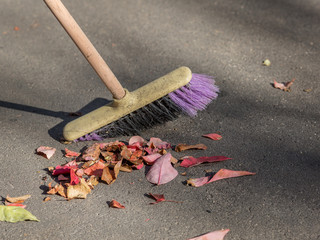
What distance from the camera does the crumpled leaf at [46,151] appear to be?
312 cm

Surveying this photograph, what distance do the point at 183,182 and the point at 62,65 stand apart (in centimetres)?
186

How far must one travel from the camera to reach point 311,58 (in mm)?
4004

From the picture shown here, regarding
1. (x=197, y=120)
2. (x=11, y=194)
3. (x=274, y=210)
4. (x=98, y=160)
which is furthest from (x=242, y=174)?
(x=11, y=194)

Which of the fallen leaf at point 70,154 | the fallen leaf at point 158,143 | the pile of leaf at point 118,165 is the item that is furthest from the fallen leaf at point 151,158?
the fallen leaf at point 70,154

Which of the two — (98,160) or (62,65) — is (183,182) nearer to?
(98,160)

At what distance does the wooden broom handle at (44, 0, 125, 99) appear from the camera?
2920 mm

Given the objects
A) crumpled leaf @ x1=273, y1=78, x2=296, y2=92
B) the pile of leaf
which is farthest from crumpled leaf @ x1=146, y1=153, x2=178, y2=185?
crumpled leaf @ x1=273, y1=78, x2=296, y2=92

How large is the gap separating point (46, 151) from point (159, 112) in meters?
0.79

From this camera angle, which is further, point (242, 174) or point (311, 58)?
point (311, 58)

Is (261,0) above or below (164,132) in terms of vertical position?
above

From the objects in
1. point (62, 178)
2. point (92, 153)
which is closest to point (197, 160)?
point (92, 153)

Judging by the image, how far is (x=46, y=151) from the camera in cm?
314

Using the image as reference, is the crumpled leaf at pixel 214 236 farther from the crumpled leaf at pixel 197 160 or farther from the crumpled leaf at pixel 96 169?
the crumpled leaf at pixel 96 169

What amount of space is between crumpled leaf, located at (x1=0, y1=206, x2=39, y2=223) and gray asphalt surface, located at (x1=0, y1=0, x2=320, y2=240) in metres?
0.04
